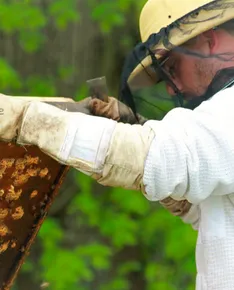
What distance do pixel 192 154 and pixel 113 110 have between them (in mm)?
452

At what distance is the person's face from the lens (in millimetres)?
2186

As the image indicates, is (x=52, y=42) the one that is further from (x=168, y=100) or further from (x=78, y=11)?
(x=168, y=100)

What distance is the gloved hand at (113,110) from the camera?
226 cm

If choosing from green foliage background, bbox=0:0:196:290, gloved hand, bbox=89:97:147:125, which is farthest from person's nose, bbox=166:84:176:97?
green foliage background, bbox=0:0:196:290

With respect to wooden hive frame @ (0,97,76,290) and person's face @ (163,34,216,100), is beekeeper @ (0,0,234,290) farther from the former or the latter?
wooden hive frame @ (0,97,76,290)

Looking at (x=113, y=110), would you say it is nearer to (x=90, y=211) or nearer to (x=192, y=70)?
(x=192, y=70)

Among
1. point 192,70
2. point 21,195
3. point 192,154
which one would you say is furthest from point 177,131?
point 21,195

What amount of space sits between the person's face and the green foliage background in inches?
96.9

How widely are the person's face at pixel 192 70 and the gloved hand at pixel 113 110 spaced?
17cm

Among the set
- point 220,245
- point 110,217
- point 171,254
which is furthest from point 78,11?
point 220,245

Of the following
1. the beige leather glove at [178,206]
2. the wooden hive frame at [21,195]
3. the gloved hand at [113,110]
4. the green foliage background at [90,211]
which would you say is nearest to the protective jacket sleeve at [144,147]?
the wooden hive frame at [21,195]

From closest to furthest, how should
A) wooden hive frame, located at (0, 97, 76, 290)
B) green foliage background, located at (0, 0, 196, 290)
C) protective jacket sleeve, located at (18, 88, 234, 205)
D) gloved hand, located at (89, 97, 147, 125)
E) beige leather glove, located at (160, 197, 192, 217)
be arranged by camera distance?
protective jacket sleeve, located at (18, 88, 234, 205)
wooden hive frame, located at (0, 97, 76, 290)
gloved hand, located at (89, 97, 147, 125)
beige leather glove, located at (160, 197, 192, 217)
green foliage background, located at (0, 0, 196, 290)

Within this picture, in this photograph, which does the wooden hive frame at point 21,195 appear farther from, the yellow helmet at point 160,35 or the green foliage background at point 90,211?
the green foliage background at point 90,211

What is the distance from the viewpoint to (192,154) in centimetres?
190
